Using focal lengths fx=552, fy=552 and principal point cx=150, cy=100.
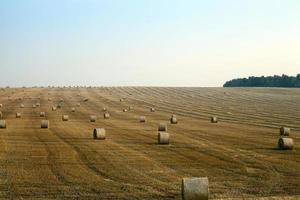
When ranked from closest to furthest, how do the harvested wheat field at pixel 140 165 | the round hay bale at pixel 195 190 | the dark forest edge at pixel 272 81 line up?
the round hay bale at pixel 195 190
the harvested wheat field at pixel 140 165
the dark forest edge at pixel 272 81

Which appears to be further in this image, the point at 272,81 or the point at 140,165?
the point at 272,81

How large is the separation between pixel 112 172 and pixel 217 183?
377 cm

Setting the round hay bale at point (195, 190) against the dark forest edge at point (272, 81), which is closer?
the round hay bale at point (195, 190)

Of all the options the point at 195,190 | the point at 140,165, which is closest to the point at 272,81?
the point at 140,165

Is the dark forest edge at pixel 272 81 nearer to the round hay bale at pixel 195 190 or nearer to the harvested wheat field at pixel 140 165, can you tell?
the harvested wheat field at pixel 140 165

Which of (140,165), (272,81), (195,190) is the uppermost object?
(272,81)

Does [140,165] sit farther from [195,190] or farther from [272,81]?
[272,81]

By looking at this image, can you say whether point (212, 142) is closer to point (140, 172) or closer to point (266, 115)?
point (140, 172)

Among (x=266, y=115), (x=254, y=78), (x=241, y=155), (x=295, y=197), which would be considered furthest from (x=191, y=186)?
(x=254, y=78)

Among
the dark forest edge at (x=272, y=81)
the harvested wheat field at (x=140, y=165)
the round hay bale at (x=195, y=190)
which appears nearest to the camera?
the round hay bale at (x=195, y=190)

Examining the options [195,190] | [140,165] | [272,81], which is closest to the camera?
[195,190]

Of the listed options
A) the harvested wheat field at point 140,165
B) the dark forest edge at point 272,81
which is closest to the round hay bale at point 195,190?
the harvested wheat field at point 140,165

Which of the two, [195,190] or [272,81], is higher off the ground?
[272,81]

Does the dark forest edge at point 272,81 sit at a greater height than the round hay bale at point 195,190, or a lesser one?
greater
